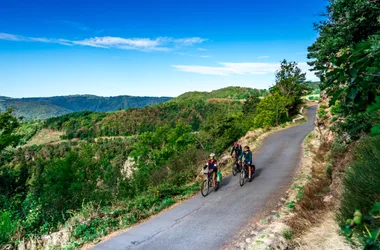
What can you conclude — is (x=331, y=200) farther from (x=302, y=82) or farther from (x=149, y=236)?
(x=302, y=82)

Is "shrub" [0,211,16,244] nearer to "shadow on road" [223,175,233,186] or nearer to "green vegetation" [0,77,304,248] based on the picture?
"green vegetation" [0,77,304,248]

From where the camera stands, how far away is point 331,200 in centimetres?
770

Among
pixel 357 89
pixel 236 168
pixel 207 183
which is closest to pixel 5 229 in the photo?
pixel 207 183

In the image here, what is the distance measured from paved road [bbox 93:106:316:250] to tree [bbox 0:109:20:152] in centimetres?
1422

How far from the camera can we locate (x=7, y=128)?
1942 cm

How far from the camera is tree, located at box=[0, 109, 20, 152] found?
18.3 meters

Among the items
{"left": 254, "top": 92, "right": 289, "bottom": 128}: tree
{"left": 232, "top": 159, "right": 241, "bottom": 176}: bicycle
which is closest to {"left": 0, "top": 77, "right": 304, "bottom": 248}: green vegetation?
{"left": 254, "top": 92, "right": 289, "bottom": 128}: tree

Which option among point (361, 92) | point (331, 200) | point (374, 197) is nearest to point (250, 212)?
point (331, 200)

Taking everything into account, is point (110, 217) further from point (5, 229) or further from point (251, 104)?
point (251, 104)

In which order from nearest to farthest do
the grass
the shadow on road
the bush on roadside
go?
the bush on roadside → the grass → the shadow on road

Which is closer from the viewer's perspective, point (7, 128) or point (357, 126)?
point (357, 126)

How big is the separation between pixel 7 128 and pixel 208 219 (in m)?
17.7

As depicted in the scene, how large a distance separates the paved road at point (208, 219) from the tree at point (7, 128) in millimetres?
14220

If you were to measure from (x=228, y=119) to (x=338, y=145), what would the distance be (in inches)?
1114
